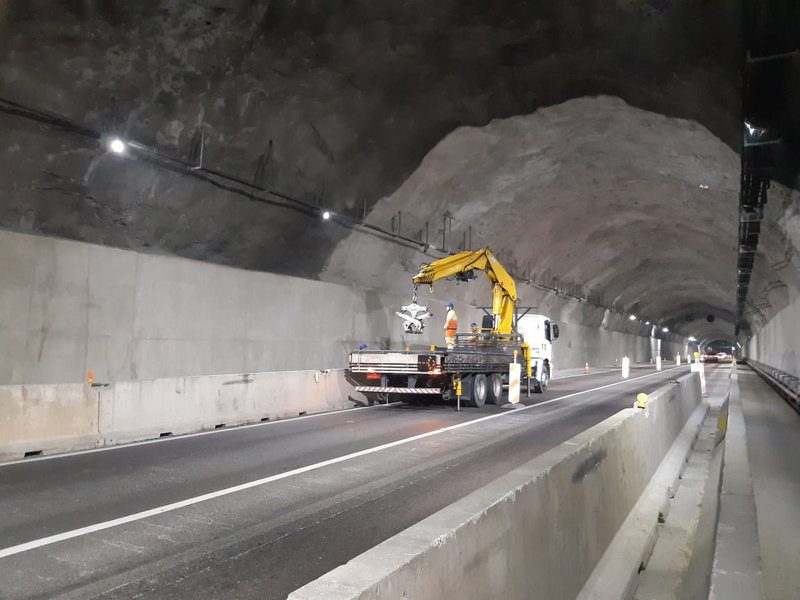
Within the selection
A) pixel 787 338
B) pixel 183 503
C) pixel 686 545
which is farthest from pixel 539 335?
pixel 183 503

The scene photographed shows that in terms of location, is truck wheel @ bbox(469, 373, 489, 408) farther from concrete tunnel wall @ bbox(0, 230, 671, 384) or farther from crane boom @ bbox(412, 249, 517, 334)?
concrete tunnel wall @ bbox(0, 230, 671, 384)

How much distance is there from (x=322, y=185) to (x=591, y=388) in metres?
14.1

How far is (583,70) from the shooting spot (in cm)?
1484

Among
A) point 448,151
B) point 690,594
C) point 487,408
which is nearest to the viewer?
point 690,594

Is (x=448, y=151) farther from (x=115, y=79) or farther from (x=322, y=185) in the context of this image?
(x=115, y=79)

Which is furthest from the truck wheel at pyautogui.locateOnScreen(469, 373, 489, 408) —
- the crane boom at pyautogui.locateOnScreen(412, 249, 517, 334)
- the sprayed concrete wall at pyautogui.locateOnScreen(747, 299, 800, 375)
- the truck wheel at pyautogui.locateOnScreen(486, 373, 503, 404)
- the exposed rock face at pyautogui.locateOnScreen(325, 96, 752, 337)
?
the sprayed concrete wall at pyautogui.locateOnScreen(747, 299, 800, 375)

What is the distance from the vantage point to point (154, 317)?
43.8ft

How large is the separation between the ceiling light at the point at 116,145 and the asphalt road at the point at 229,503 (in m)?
5.60

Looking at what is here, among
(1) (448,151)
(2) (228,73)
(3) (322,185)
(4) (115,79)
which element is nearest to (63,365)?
(4) (115,79)

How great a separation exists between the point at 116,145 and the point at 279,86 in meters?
4.03

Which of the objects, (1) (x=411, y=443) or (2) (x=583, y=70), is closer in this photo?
(1) (x=411, y=443)

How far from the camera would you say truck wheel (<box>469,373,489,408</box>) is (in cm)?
1622

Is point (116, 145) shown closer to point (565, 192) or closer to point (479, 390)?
point (479, 390)

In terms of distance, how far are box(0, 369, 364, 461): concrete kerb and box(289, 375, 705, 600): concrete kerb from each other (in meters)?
8.25
